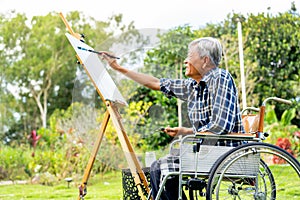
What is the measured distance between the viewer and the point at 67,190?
5.32 m

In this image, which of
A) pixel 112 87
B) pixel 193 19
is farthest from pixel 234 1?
pixel 112 87

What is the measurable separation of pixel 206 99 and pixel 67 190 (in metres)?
3.15

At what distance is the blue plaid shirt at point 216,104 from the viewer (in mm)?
2426

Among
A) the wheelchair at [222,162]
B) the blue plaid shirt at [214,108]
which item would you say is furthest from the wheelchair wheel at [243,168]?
the blue plaid shirt at [214,108]

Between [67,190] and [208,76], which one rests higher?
[208,76]

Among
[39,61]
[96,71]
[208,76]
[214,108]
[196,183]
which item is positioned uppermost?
[39,61]

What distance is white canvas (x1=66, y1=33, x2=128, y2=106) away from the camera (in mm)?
2900

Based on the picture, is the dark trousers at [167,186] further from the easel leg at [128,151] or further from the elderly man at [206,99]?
the easel leg at [128,151]

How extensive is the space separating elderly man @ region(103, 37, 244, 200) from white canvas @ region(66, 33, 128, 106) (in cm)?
47

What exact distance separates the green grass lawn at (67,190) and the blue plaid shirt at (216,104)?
2.17m

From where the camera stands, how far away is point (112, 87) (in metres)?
3.01

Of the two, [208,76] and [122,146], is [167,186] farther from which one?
[208,76]

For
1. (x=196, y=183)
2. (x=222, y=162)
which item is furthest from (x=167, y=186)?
(x=222, y=162)

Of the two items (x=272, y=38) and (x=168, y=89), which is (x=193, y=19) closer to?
(x=272, y=38)
